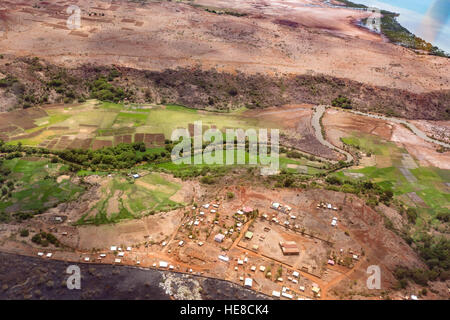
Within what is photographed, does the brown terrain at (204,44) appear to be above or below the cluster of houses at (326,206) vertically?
above

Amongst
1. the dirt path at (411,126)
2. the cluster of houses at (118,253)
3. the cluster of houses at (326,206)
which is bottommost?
the cluster of houses at (118,253)

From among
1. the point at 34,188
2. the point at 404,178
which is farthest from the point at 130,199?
the point at 404,178

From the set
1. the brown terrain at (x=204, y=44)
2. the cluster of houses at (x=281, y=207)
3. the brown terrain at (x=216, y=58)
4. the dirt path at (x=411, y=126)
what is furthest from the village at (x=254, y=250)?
the brown terrain at (x=204, y=44)

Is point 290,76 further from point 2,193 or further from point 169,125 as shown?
point 2,193

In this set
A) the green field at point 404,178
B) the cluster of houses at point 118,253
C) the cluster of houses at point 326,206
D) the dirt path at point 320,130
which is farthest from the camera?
the dirt path at point 320,130

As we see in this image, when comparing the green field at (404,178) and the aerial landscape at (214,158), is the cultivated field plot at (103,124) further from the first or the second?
the green field at (404,178)

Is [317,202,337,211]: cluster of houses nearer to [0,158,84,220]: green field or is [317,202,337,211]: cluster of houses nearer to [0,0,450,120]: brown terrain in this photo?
[0,158,84,220]: green field

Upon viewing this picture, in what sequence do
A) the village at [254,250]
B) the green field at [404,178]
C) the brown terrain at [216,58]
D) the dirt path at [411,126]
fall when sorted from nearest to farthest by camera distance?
1. the village at [254,250]
2. the green field at [404,178]
3. the dirt path at [411,126]
4. the brown terrain at [216,58]
